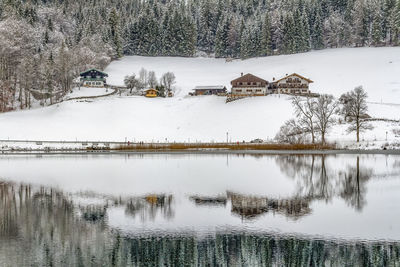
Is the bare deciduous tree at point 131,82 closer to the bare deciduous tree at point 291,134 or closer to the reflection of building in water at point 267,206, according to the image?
the bare deciduous tree at point 291,134

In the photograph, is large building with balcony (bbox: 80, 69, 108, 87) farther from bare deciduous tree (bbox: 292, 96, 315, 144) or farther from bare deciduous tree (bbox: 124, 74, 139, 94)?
bare deciduous tree (bbox: 292, 96, 315, 144)

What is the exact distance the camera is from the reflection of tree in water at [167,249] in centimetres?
1894

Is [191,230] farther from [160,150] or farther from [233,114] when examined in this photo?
[233,114]

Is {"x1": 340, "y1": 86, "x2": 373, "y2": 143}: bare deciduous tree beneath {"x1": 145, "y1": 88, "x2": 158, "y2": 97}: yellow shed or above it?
beneath

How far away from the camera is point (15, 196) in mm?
34094

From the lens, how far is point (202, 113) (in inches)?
3920

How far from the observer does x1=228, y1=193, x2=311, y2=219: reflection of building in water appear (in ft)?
90.7

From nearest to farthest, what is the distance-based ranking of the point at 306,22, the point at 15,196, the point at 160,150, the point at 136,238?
the point at 136,238 < the point at 15,196 < the point at 160,150 < the point at 306,22

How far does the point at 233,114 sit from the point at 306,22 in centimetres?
8255

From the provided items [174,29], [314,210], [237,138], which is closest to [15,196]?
[314,210]

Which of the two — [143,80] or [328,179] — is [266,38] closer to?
[143,80]

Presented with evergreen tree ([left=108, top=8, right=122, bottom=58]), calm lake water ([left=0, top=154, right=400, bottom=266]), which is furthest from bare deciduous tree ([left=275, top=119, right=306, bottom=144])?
evergreen tree ([left=108, top=8, right=122, bottom=58])

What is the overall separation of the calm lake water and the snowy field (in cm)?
3993

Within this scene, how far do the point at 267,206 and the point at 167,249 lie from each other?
1090cm
